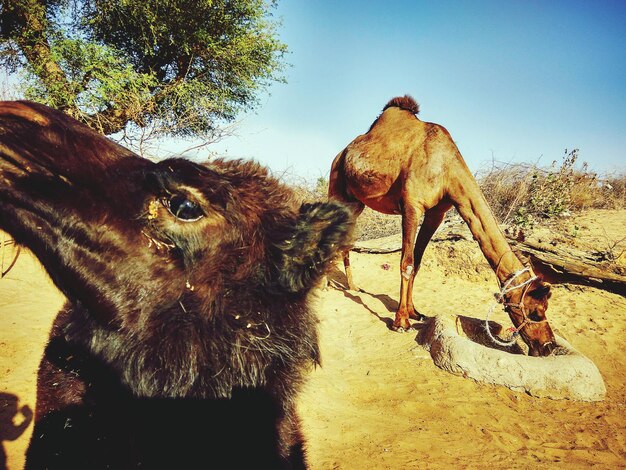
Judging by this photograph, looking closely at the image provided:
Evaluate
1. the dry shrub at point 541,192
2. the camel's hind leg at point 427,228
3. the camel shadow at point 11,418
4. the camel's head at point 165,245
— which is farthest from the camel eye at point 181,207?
the dry shrub at point 541,192

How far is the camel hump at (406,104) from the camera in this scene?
6195 mm

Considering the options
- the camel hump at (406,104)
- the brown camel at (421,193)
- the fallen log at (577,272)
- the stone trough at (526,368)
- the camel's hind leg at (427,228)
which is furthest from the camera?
the camel hump at (406,104)

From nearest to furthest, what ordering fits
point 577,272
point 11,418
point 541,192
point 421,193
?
point 11,418 → point 421,193 → point 577,272 → point 541,192

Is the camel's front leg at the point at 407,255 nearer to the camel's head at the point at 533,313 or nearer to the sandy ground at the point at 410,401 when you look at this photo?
the sandy ground at the point at 410,401

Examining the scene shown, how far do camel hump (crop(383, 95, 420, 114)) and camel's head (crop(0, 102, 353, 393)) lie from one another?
5.99 m

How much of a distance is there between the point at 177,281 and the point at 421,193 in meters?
4.26

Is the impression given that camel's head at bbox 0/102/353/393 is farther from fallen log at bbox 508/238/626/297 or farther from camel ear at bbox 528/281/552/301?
fallen log at bbox 508/238/626/297

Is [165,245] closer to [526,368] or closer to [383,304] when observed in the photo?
[526,368]

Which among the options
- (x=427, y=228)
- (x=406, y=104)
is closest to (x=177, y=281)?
(x=427, y=228)

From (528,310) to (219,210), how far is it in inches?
154

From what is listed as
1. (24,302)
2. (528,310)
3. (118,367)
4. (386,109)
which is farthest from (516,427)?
(24,302)

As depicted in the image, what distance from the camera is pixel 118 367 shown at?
3.19ft

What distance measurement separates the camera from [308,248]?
962mm

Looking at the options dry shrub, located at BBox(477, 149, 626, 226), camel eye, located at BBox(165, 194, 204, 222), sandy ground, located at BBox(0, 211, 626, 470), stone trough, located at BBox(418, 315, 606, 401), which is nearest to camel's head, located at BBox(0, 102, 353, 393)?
camel eye, located at BBox(165, 194, 204, 222)
